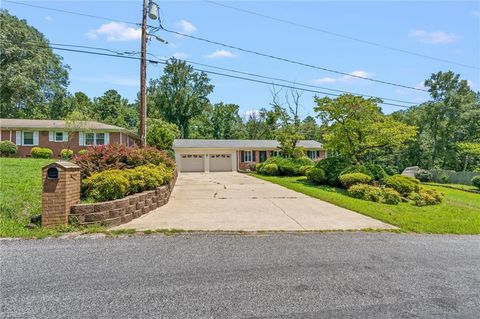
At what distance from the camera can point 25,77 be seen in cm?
3148

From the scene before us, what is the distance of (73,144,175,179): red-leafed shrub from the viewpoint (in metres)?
7.62

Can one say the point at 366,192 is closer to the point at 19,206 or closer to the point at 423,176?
the point at 19,206

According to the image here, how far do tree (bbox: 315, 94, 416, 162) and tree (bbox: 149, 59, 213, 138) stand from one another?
95.6 feet

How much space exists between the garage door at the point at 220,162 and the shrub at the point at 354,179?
618 inches

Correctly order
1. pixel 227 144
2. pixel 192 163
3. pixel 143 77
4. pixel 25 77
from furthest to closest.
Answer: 1. pixel 25 77
2. pixel 227 144
3. pixel 192 163
4. pixel 143 77

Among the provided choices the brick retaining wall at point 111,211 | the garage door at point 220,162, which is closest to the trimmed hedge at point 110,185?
the brick retaining wall at point 111,211

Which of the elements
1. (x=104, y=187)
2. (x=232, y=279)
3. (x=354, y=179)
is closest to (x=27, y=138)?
(x=104, y=187)

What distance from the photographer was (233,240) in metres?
5.38

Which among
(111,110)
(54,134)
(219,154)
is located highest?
(111,110)

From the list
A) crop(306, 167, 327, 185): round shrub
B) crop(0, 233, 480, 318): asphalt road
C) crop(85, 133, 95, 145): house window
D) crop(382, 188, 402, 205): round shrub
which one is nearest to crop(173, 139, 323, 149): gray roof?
crop(85, 133, 95, 145): house window

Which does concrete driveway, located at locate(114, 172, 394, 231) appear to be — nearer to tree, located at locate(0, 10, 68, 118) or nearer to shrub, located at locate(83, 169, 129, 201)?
shrub, located at locate(83, 169, 129, 201)

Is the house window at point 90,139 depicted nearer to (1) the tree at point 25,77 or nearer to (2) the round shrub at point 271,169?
(1) the tree at point 25,77

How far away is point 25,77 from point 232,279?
3730 centimetres

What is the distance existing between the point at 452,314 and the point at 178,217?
5495 mm
